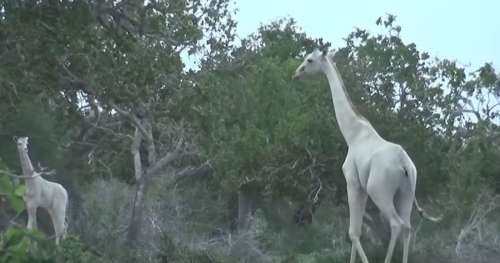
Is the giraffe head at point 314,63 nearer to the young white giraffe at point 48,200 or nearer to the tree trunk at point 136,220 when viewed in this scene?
the young white giraffe at point 48,200

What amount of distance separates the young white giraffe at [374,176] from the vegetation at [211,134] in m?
2.56

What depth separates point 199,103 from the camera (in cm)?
1775

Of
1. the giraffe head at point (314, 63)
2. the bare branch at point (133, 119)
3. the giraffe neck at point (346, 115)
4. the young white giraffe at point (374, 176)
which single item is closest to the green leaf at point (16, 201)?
the young white giraffe at point (374, 176)

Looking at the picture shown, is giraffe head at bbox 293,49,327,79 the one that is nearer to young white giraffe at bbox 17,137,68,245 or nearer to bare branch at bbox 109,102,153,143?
bare branch at bbox 109,102,153,143

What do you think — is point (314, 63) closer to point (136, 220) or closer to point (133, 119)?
point (133, 119)

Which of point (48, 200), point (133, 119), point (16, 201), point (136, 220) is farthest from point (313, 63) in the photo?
point (16, 201)

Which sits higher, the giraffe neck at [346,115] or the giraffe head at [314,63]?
the giraffe head at [314,63]

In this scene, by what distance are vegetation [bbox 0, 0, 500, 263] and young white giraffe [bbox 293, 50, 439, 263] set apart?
8.40ft

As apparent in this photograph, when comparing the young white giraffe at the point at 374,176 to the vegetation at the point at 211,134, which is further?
the vegetation at the point at 211,134

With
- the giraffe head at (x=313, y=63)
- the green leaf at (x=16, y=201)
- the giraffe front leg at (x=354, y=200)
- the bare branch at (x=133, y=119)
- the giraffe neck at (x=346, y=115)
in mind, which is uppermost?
the bare branch at (x=133, y=119)

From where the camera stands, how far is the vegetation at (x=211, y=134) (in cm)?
1445

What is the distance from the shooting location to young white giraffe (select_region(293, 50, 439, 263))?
39.3 feet

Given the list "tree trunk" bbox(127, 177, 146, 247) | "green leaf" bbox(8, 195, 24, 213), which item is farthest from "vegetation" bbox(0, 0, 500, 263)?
"green leaf" bbox(8, 195, 24, 213)

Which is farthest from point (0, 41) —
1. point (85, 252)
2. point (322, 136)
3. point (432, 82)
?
point (432, 82)
